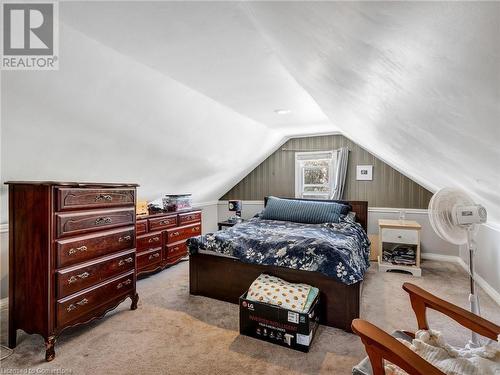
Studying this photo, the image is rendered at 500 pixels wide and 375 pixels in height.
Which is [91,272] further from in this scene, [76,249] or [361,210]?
[361,210]

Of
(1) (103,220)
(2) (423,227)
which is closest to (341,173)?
(2) (423,227)

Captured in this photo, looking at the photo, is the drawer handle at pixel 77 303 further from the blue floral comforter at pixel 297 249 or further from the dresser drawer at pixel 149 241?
the dresser drawer at pixel 149 241

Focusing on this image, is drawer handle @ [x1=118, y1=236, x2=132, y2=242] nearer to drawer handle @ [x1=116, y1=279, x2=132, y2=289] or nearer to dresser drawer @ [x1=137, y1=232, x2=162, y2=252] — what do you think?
drawer handle @ [x1=116, y1=279, x2=132, y2=289]

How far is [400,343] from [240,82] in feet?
6.95

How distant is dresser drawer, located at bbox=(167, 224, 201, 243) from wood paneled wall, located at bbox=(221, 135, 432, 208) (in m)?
1.44

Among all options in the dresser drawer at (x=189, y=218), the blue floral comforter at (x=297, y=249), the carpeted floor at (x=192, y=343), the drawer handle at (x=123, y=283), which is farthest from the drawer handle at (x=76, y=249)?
the dresser drawer at (x=189, y=218)

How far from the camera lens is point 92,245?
2.00 meters

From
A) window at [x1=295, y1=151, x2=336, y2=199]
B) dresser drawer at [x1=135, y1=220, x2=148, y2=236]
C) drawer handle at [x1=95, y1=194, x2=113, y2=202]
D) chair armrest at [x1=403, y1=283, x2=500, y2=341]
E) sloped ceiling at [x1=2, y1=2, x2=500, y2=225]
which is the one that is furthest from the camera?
window at [x1=295, y1=151, x2=336, y2=199]

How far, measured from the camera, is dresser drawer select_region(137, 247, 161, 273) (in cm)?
313

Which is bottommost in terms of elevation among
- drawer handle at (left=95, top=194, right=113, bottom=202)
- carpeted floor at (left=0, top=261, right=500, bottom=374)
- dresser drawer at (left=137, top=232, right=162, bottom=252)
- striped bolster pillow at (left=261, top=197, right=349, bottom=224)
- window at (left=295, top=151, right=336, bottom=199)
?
carpeted floor at (left=0, top=261, right=500, bottom=374)

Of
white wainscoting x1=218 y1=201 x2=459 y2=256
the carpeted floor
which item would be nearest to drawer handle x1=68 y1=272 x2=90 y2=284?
the carpeted floor

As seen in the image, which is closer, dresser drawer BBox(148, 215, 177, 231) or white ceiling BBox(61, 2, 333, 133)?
white ceiling BBox(61, 2, 333, 133)

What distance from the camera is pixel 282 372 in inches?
64.0

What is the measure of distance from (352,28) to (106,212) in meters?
2.09
